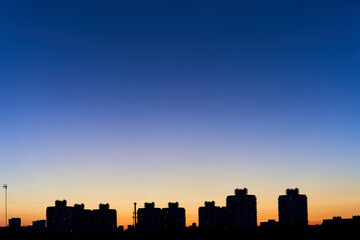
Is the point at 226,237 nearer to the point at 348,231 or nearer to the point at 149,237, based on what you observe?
the point at 149,237

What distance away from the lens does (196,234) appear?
6056 cm

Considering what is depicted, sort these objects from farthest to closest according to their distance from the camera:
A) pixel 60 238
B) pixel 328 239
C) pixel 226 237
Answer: pixel 60 238 < pixel 226 237 < pixel 328 239

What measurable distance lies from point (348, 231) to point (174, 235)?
2329 cm

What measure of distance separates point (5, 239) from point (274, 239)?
38.7 metres

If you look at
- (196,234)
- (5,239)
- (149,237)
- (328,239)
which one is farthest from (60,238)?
(328,239)

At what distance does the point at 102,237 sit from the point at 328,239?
3141 cm

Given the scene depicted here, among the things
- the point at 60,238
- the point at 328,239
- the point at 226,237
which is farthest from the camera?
the point at 60,238

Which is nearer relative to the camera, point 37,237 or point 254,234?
point 254,234

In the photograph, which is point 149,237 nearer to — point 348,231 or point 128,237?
point 128,237

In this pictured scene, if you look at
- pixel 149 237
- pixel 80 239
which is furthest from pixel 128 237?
pixel 80 239

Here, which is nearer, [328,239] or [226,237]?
[328,239]

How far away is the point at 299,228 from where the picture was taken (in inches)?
2351

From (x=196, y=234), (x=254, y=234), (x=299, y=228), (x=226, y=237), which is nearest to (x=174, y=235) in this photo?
(x=196, y=234)

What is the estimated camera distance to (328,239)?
53.9 m
